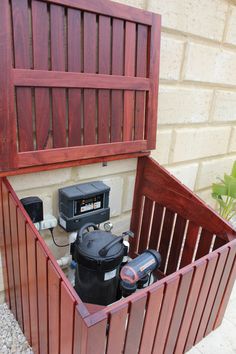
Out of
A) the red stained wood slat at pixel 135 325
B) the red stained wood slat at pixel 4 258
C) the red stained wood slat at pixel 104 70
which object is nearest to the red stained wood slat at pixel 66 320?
the red stained wood slat at pixel 135 325

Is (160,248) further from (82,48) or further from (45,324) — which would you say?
(82,48)

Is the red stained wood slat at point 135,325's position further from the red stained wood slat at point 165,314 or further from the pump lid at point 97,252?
the pump lid at point 97,252

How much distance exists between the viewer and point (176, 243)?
134cm

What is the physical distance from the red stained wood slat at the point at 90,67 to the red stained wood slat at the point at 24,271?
409mm

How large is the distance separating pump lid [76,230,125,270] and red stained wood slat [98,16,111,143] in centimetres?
41

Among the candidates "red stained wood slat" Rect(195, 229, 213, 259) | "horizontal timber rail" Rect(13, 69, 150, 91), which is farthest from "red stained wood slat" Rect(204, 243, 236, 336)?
"horizontal timber rail" Rect(13, 69, 150, 91)

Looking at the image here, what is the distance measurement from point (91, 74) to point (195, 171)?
3.40 ft

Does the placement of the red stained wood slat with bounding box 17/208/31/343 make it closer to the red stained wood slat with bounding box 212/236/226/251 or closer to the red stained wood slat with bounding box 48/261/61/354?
the red stained wood slat with bounding box 48/261/61/354

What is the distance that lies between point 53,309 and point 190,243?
709 mm

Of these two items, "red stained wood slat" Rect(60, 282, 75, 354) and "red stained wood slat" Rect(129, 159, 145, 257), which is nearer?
"red stained wood slat" Rect(60, 282, 75, 354)

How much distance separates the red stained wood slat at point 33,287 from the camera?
2.78 ft

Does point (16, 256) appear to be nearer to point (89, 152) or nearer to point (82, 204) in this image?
point (82, 204)

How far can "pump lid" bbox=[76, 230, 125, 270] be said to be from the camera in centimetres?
97

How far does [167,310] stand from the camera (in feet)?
2.83
